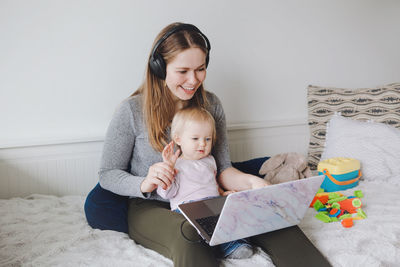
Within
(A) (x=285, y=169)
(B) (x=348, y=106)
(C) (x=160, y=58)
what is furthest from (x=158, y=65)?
(B) (x=348, y=106)

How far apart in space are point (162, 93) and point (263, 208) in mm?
663

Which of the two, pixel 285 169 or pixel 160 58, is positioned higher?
pixel 160 58

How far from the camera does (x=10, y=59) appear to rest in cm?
152

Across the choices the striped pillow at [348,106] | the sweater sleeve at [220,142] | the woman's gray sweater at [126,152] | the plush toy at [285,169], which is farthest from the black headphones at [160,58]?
the striped pillow at [348,106]

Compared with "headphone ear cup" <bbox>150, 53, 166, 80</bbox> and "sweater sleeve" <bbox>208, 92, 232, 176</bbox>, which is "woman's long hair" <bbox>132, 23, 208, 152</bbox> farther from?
"sweater sleeve" <bbox>208, 92, 232, 176</bbox>

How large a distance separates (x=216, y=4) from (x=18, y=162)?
4.35ft

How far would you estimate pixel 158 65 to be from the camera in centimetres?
123

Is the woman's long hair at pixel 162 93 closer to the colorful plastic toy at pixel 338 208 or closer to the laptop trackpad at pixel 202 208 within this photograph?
the laptop trackpad at pixel 202 208

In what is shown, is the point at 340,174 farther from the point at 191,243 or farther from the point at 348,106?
the point at 191,243

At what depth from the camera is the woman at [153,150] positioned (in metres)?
1.08

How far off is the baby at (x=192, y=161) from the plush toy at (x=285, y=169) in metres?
0.43

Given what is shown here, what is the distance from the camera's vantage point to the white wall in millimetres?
1555

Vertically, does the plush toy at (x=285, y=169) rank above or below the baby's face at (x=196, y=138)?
below

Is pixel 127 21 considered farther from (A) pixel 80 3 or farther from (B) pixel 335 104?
(B) pixel 335 104
